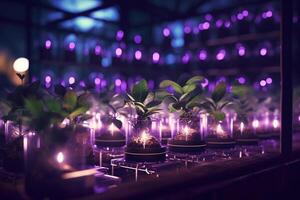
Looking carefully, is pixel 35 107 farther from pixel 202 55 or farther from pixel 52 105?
pixel 202 55

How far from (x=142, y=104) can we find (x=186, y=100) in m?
0.32

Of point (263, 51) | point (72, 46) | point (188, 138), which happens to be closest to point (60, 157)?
point (188, 138)

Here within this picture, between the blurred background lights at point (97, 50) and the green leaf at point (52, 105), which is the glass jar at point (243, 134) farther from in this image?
the blurred background lights at point (97, 50)

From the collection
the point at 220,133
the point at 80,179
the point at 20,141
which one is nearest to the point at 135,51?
the point at 220,133

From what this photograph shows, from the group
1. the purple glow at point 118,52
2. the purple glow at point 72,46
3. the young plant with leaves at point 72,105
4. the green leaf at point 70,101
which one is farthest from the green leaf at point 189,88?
the purple glow at point 118,52

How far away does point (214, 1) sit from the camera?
7.65 meters

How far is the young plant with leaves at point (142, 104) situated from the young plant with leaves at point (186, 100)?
0.18 metres

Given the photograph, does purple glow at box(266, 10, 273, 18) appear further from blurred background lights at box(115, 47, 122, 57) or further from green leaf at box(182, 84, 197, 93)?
green leaf at box(182, 84, 197, 93)

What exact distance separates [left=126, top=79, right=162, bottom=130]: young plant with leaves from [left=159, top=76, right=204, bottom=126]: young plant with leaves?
179 millimetres

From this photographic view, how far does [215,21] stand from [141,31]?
2746 millimetres

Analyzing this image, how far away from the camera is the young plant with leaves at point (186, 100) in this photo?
7.00 ft

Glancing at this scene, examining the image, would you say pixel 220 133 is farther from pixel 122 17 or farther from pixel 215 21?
pixel 122 17

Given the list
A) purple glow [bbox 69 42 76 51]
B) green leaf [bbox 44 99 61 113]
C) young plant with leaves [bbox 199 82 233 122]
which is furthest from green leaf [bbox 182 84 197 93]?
purple glow [bbox 69 42 76 51]

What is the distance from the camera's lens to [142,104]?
196 centimetres
